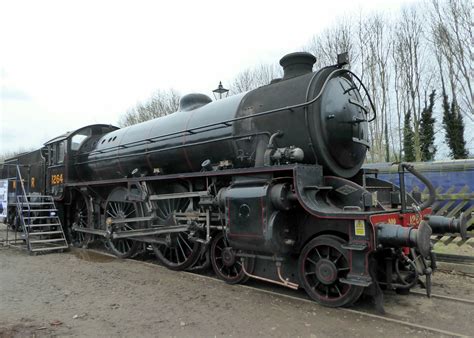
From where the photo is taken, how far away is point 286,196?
5.11 m

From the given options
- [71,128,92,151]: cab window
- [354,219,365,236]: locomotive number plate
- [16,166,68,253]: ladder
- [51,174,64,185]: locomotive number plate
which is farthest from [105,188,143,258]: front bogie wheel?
[354,219,365,236]: locomotive number plate

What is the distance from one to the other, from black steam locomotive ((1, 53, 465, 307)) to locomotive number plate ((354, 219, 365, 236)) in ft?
0.04

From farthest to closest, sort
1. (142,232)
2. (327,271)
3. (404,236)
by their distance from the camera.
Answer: (142,232), (327,271), (404,236)

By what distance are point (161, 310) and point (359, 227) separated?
2.82 m

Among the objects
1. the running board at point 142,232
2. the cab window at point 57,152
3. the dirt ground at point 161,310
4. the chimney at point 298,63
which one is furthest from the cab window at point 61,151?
the chimney at point 298,63

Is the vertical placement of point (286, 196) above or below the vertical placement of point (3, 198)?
below

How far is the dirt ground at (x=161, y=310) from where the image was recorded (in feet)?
14.1

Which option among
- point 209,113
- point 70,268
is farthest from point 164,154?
point 70,268

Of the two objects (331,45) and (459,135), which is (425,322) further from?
(459,135)

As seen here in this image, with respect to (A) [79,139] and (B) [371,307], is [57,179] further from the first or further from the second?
(B) [371,307]

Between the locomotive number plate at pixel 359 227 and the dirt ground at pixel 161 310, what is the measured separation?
3.45 feet

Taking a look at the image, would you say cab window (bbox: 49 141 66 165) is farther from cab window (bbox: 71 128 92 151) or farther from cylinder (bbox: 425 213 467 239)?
cylinder (bbox: 425 213 467 239)

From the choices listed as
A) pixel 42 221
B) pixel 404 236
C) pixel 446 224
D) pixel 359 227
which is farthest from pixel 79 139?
pixel 446 224

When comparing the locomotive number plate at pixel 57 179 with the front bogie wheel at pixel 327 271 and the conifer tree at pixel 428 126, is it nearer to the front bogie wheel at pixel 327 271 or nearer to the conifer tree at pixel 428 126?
the front bogie wheel at pixel 327 271
